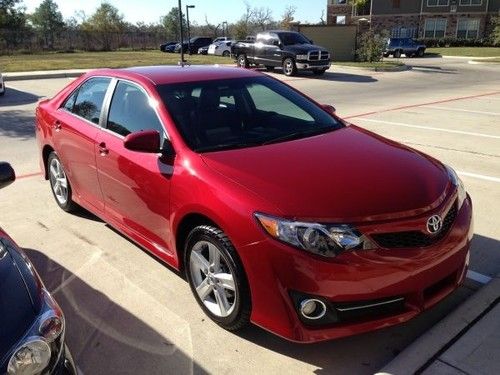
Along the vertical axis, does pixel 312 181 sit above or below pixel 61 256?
above

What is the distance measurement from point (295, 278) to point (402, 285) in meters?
0.59

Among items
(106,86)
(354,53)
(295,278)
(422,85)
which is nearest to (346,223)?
(295,278)

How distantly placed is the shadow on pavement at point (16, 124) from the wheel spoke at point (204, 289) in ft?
22.9

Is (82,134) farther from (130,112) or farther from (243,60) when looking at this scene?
(243,60)

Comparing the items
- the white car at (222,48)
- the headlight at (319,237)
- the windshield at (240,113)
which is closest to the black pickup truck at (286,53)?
the white car at (222,48)

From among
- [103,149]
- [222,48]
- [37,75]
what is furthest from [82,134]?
[222,48]

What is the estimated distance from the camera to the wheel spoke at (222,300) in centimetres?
316

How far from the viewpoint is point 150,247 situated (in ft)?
12.6

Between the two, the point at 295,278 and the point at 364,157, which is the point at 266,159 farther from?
the point at 295,278

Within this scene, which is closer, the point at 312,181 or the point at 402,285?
the point at 402,285

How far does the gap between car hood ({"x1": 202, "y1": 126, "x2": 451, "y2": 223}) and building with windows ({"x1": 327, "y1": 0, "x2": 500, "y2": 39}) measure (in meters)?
50.0

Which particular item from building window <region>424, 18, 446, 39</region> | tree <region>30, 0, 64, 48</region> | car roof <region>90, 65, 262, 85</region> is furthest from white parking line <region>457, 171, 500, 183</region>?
tree <region>30, 0, 64, 48</region>

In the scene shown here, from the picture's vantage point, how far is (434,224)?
288cm

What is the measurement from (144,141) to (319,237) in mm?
1445
